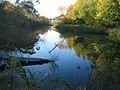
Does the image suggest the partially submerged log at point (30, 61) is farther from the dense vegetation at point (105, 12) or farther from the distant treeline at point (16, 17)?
the dense vegetation at point (105, 12)

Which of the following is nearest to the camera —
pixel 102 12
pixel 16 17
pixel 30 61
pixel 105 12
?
pixel 30 61

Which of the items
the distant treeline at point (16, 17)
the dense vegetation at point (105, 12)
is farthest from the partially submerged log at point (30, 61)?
the dense vegetation at point (105, 12)

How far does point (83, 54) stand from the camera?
32.9 metres

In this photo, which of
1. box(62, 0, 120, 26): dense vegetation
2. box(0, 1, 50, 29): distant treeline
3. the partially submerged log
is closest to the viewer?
the partially submerged log

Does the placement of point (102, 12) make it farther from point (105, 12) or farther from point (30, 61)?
point (30, 61)

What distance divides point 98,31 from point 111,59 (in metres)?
33.6

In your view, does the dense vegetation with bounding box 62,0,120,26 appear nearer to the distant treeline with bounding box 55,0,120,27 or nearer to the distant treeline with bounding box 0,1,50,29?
the distant treeline with bounding box 55,0,120,27

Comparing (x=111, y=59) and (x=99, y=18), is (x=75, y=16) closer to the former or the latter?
(x=99, y=18)

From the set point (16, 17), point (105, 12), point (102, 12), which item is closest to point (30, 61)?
point (105, 12)

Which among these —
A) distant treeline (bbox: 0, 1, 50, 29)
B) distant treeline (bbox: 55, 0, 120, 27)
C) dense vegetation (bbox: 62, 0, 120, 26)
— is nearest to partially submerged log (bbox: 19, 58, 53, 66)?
distant treeline (bbox: 0, 1, 50, 29)

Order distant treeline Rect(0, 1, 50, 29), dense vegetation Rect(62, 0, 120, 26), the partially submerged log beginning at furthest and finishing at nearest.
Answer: distant treeline Rect(0, 1, 50, 29), dense vegetation Rect(62, 0, 120, 26), the partially submerged log

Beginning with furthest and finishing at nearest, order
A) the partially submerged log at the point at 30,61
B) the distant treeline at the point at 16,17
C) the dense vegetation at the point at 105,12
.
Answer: the distant treeline at the point at 16,17, the dense vegetation at the point at 105,12, the partially submerged log at the point at 30,61

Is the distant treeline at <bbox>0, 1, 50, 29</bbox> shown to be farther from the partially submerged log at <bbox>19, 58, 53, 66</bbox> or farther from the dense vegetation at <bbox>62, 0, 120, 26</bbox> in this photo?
the partially submerged log at <bbox>19, 58, 53, 66</bbox>

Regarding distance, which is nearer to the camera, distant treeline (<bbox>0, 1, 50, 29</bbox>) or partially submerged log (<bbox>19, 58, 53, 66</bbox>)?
partially submerged log (<bbox>19, 58, 53, 66</bbox>)
